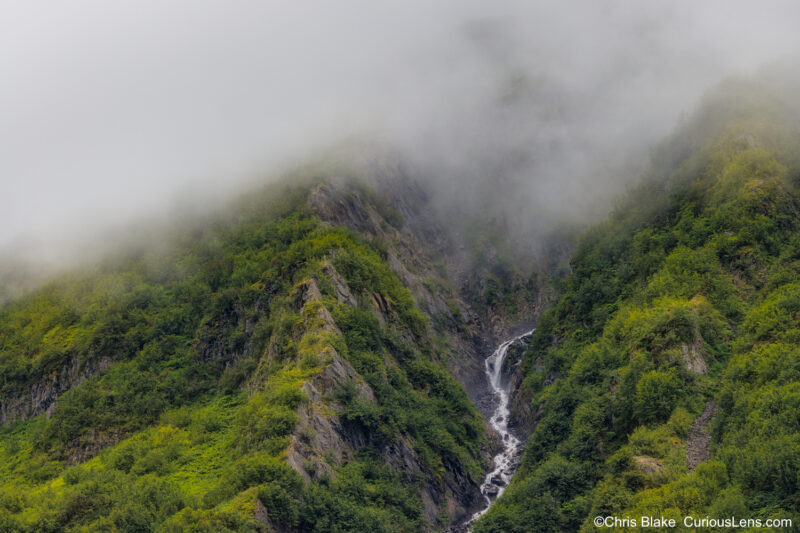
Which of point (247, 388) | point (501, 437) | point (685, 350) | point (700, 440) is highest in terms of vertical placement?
point (247, 388)

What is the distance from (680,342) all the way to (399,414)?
46.8m

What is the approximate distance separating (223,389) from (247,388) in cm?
559

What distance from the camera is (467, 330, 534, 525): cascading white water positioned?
108438 millimetres

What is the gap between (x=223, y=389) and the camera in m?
108

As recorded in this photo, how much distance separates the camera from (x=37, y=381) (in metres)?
118

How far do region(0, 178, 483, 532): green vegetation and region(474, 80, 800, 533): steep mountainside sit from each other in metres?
22.7

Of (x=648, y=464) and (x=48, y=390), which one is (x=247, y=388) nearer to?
(x=48, y=390)

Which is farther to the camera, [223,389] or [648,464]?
[223,389]

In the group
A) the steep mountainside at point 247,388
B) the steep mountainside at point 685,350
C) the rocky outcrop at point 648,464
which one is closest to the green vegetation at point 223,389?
the steep mountainside at point 247,388

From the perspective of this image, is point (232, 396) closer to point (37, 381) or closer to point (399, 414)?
point (399, 414)

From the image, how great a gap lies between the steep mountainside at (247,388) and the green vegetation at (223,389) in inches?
13.3

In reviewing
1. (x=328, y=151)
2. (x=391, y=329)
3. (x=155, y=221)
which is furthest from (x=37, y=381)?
(x=328, y=151)

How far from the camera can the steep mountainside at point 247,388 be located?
2997 inches

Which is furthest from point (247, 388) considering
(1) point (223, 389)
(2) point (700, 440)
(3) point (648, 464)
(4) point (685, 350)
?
(4) point (685, 350)
